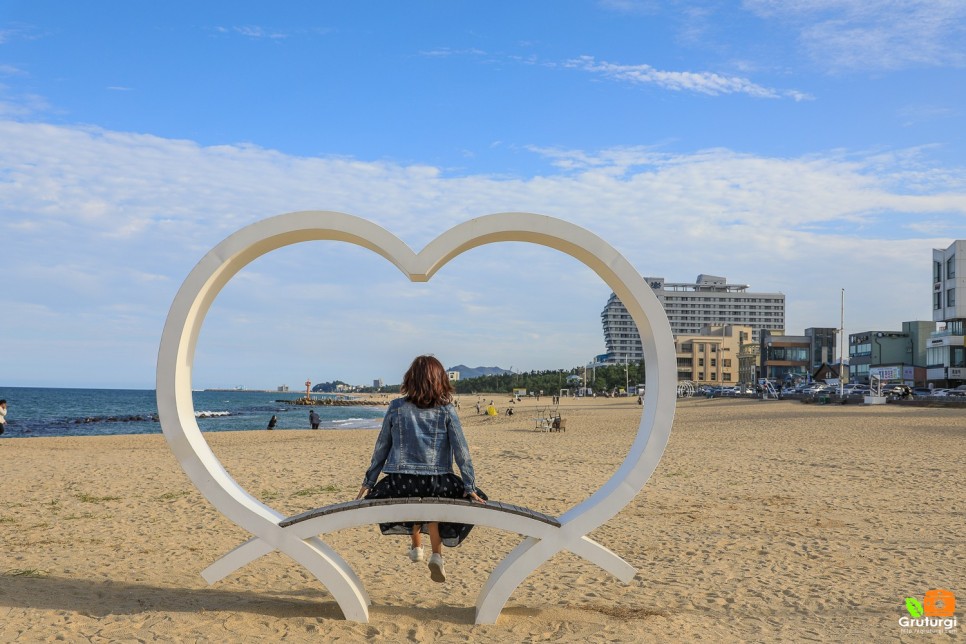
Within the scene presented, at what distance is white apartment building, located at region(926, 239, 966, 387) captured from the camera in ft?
225

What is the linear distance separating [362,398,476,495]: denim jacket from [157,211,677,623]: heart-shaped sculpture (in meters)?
0.69

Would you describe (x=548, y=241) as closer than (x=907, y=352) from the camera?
Yes

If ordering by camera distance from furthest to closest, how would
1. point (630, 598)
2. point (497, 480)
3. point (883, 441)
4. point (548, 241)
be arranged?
point (883, 441) → point (497, 480) → point (630, 598) → point (548, 241)

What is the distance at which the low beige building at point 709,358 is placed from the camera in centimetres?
12188

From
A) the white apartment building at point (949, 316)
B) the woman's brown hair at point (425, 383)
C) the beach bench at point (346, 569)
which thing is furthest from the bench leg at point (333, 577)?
the white apartment building at point (949, 316)

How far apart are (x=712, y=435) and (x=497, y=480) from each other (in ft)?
45.6

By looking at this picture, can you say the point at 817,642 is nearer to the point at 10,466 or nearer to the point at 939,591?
the point at 939,591

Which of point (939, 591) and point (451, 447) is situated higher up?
point (451, 447)

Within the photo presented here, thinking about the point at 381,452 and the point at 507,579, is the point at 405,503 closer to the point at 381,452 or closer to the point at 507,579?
the point at 381,452

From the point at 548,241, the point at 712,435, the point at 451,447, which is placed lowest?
the point at 712,435

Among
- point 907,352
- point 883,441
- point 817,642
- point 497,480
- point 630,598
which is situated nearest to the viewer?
point 817,642

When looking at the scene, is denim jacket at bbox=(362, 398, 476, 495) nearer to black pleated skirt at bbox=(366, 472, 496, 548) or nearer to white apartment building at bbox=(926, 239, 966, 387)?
black pleated skirt at bbox=(366, 472, 496, 548)

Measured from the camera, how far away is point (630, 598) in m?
6.47

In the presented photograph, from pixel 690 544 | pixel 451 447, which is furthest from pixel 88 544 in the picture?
pixel 690 544
